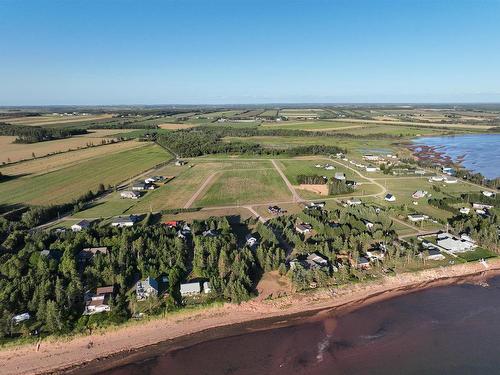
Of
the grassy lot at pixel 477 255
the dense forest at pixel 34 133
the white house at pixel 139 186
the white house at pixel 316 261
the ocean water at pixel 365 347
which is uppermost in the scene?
the dense forest at pixel 34 133

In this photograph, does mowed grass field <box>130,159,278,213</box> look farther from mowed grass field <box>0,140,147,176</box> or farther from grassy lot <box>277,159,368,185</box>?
mowed grass field <box>0,140,147,176</box>

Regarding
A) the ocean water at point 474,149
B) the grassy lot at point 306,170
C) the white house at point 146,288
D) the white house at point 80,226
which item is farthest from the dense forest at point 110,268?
the ocean water at point 474,149

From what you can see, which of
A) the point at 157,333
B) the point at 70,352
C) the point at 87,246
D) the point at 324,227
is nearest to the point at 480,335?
the point at 324,227

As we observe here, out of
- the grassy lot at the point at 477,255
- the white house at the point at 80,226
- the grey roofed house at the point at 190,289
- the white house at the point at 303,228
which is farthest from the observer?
the white house at the point at 303,228

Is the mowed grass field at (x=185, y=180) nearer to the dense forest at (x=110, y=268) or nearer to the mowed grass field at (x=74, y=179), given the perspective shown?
the mowed grass field at (x=74, y=179)

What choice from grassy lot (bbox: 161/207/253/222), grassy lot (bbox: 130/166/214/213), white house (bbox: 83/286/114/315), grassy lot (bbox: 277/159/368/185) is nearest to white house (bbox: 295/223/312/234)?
grassy lot (bbox: 161/207/253/222)

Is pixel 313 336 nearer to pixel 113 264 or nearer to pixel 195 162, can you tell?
pixel 113 264
